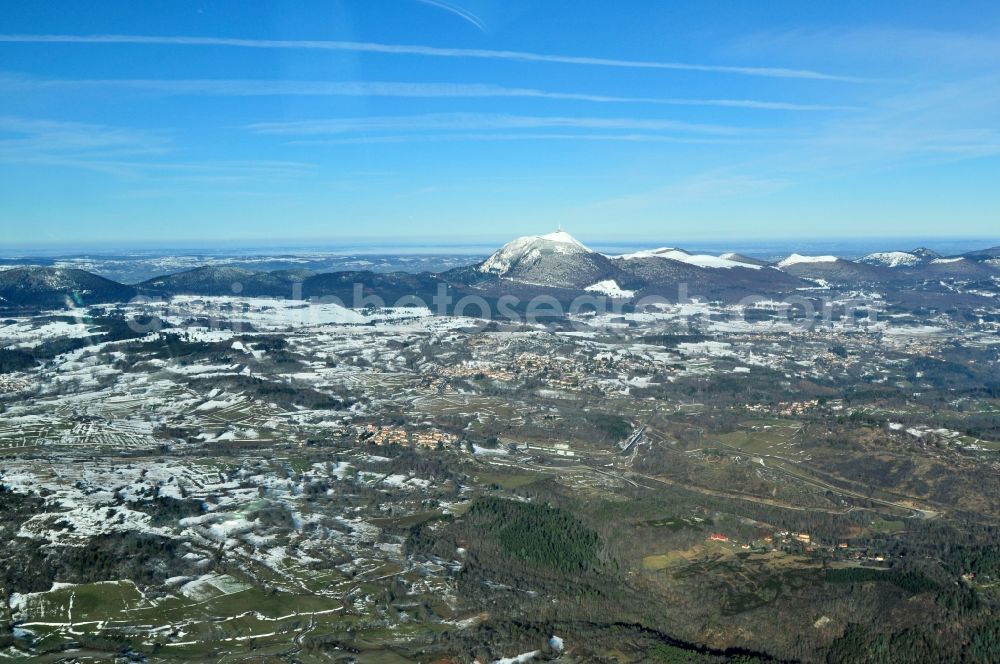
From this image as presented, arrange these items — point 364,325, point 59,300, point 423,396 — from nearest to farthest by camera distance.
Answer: point 423,396
point 364,325
point 59,300

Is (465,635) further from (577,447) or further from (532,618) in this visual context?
(577,447)

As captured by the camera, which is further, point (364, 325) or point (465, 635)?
point (364, 325)

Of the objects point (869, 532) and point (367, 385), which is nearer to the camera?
point (869, 532)

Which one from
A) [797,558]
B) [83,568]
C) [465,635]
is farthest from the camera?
[797,558]

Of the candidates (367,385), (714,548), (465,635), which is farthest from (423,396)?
(465,635)

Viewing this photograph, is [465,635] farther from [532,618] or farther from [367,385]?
[367,385]

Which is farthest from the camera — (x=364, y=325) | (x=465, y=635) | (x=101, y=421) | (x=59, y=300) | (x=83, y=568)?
(x=59, y=300)

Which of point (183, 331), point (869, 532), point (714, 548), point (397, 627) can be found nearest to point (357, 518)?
point (397, 627)

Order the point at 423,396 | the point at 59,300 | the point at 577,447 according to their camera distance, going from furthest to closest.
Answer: the point at 59,300
the point at 423,396
the point at 577,447
